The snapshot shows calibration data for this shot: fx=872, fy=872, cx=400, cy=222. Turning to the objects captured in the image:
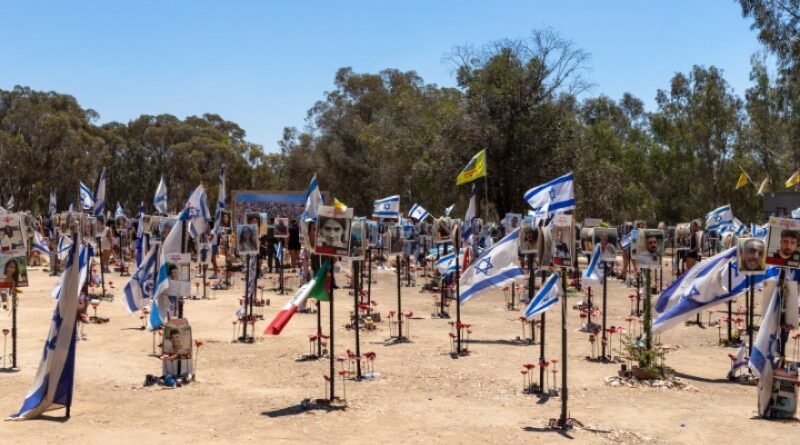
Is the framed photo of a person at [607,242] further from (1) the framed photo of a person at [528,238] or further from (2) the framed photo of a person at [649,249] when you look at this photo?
(1) the framed photo of a person at [528,238]

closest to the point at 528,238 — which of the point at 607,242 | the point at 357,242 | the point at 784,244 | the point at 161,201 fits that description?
the point at 357,242

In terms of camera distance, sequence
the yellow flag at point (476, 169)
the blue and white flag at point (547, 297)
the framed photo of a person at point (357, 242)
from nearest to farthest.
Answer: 1. the blue and white flag at point (547, 297)
2. the framed photo of a person at point (357, 242)
3. the yellow flag at point (476, 169)

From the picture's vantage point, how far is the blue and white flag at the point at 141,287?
18328mm

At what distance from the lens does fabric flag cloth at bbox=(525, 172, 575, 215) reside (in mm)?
12391

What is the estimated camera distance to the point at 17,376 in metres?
15.5

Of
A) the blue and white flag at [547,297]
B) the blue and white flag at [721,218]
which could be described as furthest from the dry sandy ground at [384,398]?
the blue and white flag at [721,218]

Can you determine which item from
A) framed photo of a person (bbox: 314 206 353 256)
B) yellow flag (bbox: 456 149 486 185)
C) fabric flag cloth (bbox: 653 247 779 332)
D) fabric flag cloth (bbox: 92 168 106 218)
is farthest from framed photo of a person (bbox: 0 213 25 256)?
yellow flag (bbox: 456 149 486 185)

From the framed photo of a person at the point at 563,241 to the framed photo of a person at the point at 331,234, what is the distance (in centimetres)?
326

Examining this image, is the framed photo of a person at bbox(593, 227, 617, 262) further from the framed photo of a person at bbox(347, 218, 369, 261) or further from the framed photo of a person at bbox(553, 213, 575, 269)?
the framed photo of a person at bbox(553, 213, 575, 269)

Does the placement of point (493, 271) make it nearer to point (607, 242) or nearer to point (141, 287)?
point (607, 242)

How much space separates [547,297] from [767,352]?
132 inches

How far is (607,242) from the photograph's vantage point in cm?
2156

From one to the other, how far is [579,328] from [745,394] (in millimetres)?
7613

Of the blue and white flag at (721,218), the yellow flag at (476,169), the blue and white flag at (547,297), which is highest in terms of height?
the yellow flag at (476,169)
